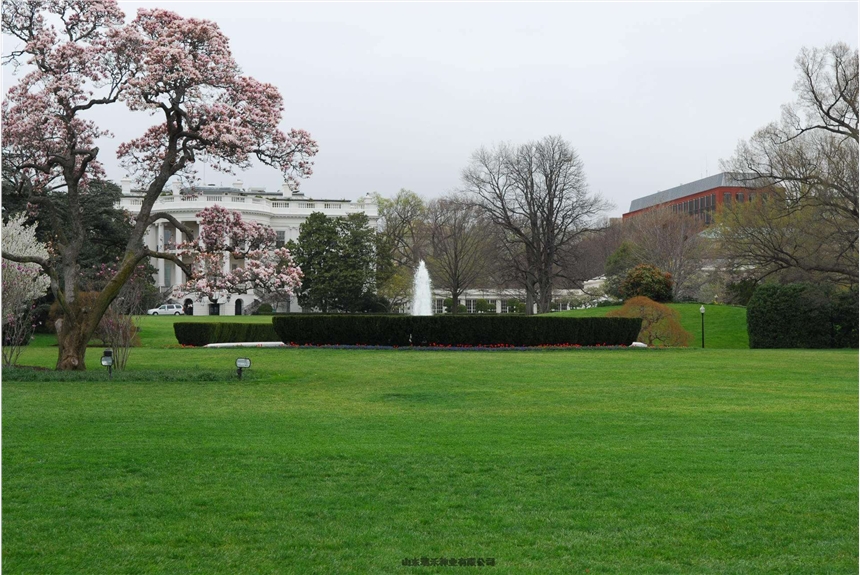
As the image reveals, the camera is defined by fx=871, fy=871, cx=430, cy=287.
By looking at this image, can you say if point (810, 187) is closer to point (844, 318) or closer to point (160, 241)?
point (844, 318)

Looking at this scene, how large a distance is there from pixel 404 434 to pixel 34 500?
4585 mm

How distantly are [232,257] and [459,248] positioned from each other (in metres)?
40.1

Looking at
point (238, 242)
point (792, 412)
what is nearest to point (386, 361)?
point (238, 242)

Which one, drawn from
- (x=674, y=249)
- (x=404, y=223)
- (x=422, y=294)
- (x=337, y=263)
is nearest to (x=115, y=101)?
(x=422, y=294)

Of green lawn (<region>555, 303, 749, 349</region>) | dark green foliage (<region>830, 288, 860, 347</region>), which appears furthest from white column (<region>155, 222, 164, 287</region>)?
dark green foliage (<region>830, 288, 860, 347</region>)

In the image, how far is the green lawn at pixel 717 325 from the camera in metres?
39.5

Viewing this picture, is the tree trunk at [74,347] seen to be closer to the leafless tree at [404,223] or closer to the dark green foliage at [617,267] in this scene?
the dark green foliage at [617,267]

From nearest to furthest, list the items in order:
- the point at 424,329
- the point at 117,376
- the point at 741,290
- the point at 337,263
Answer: the point at 117,376, the point at 424,329, the point at 741,290, the point at 337,263

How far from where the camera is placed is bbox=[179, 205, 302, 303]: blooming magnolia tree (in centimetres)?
1991

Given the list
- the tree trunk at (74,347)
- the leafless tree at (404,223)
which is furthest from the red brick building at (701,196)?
the tree trunk at (74,347)

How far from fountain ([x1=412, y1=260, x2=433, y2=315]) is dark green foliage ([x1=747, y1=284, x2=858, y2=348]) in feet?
59.6

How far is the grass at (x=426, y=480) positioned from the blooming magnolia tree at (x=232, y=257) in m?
4.20

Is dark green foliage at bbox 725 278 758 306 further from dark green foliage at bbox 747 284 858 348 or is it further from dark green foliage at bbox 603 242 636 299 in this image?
dark green foliage at bbox 747 284 858 348

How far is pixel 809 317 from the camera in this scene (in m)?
35.8
